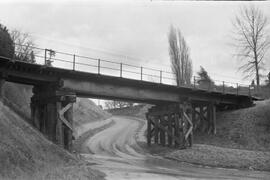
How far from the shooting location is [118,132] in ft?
175

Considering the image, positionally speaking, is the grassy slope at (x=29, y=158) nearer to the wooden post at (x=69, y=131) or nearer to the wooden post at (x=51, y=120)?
the wooden post at (x=51, y=120)

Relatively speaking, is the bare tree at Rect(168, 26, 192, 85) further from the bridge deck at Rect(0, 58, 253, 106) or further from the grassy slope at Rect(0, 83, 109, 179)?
the grassy slope at Rect(0, 83, 109, 179)

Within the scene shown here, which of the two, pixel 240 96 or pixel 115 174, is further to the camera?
pixel 240 96

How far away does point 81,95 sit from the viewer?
30.5m

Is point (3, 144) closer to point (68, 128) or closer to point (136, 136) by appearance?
point (68, 128)

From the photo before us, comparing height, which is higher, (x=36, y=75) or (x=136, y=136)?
(x=36, y=75)

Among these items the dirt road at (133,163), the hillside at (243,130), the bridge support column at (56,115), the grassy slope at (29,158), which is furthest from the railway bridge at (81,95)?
the grassy slope at (29,158)

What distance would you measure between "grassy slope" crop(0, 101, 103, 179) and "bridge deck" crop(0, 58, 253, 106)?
5.77 meters

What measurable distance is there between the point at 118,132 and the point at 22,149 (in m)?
37.5

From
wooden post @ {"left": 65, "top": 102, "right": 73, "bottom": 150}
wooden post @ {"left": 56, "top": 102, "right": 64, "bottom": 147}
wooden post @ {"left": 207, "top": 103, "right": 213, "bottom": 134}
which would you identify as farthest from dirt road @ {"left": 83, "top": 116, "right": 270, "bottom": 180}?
wooden post @ {"left": 207, "top": 103, "right": 213, "bottom": 134}

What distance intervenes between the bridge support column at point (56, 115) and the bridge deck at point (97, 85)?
737 mm

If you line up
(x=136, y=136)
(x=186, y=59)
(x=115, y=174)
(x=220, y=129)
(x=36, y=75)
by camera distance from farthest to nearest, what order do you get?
(x=186, y=59) → (x=136, y=136) → (x=220, y=129) → (x=36, y=75) → (x=115, y=174)

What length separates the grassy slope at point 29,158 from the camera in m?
13.9

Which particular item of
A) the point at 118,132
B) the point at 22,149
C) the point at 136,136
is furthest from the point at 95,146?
the point at 22,149
